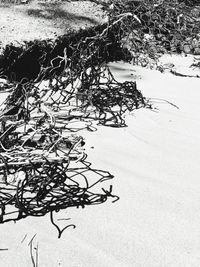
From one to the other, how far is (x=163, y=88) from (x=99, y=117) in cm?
104

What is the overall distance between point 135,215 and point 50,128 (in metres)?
0.80

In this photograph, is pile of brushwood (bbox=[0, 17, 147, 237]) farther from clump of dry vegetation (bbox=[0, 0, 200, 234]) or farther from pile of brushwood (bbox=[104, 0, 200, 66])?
pile of brushwood (bbox=[104, 0, 200, 66])

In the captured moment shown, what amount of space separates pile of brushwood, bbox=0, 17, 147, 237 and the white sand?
89 millimetres

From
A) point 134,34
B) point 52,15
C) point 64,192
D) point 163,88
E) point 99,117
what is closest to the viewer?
point 64,192

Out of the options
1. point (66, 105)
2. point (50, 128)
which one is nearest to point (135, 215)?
point (50, 128)

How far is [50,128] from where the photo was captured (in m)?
2.46

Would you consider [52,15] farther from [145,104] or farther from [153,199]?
[153,199]

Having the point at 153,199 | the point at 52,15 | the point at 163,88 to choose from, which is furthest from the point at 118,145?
the point at 52,15

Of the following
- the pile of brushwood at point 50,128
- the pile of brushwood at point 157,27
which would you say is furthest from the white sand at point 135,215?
the pile of brushwood at point 157,27

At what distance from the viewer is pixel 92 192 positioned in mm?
2018

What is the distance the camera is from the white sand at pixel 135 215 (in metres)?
1.59

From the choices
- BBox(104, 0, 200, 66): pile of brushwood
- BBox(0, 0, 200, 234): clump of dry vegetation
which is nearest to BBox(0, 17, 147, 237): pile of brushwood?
BBox(0, 0, 200, 234): clump of dry vegetation

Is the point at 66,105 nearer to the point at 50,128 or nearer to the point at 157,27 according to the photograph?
the point at 50,128

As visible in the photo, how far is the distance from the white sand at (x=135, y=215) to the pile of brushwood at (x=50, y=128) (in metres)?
0.09
